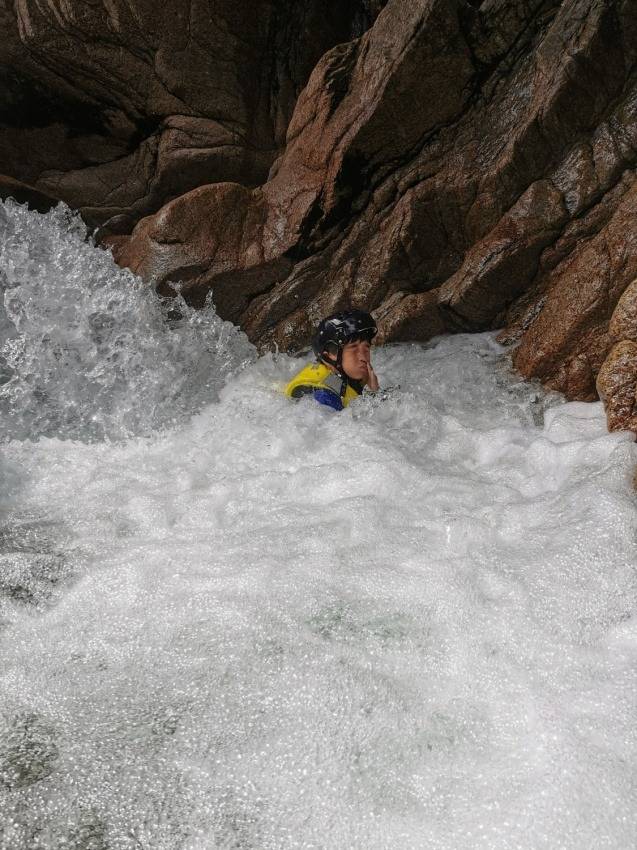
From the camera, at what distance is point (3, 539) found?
2.95 meters

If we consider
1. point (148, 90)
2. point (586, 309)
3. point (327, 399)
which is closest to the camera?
point (586, 309)

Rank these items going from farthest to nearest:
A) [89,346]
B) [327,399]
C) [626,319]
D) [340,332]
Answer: [89,346]
[340,332]
[327,399]
[626,319]

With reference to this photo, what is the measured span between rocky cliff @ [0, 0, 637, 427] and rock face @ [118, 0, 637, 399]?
0.6 inches

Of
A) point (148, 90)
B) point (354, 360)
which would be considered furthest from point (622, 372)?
point (148, 90)

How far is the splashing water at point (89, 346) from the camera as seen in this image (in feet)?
16.6

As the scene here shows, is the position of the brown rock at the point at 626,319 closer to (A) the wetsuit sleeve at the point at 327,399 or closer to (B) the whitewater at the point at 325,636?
(B) the whitewater at the point at 325,636

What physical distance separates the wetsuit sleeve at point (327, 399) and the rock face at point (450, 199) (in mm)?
1565

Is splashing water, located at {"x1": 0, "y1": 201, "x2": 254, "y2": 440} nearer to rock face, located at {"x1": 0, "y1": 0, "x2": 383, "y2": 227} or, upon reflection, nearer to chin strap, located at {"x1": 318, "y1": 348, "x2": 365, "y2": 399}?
chin strap, located at {"x1": 318, "y1": 348, "x2": 365, "y2": 399}

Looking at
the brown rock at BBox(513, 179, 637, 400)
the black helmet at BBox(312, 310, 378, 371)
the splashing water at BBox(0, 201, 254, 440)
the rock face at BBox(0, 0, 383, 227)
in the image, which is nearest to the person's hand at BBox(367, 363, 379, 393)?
the black helmet at BBox(312, 310, 378, 371)

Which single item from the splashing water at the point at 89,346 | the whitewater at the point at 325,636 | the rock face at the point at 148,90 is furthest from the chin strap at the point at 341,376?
the rock face at the point at 148,90

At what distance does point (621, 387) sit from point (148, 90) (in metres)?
6.91

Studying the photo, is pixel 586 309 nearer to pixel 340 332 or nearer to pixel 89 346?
pixel 340 332

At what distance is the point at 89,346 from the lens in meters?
5.63

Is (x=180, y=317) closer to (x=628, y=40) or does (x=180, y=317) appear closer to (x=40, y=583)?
(x=40, y=583)
